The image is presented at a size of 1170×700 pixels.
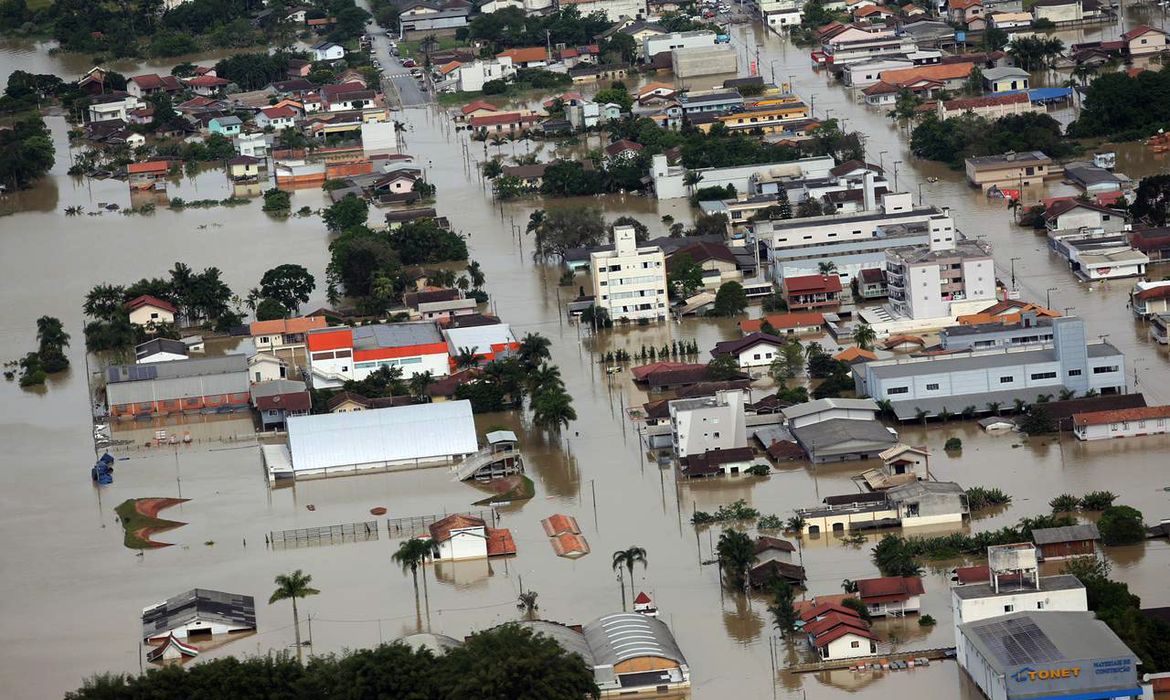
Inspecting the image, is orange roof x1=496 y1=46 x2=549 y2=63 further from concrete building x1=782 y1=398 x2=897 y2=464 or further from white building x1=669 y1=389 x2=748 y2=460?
white building x1=669 y1=389 x2=748 y2=460

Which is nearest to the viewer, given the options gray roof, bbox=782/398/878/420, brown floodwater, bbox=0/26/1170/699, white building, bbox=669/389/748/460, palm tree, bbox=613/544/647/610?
brown floodwater, bbox=0/26/1170/699

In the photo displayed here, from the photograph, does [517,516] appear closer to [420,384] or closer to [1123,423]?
[420,384]

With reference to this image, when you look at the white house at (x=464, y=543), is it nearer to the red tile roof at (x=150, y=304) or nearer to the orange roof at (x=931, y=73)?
the red tile roof at (x=150, y=304)

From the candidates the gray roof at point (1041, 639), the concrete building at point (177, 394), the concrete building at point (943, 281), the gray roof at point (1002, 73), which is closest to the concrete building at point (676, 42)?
the gray roof at point (1002, 73)

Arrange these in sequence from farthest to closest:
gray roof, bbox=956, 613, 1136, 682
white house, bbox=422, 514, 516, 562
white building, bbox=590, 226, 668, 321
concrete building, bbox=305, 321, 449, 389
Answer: white building, bbox=590, 226, 668, 321
concrete building, bbox=305, 321, 449, 389
white house, bbox=422, 514, 516, 562
gray roof, bbox=956, 613, 1136, 682

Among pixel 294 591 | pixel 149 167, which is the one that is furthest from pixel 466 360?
pixel 149 167

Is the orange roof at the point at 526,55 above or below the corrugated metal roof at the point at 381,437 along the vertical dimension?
above

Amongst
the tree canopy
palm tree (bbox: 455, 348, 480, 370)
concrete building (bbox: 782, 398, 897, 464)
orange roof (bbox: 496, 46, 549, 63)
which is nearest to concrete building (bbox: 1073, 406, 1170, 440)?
concrete building (bbox: 782, 398, 897, 464)
